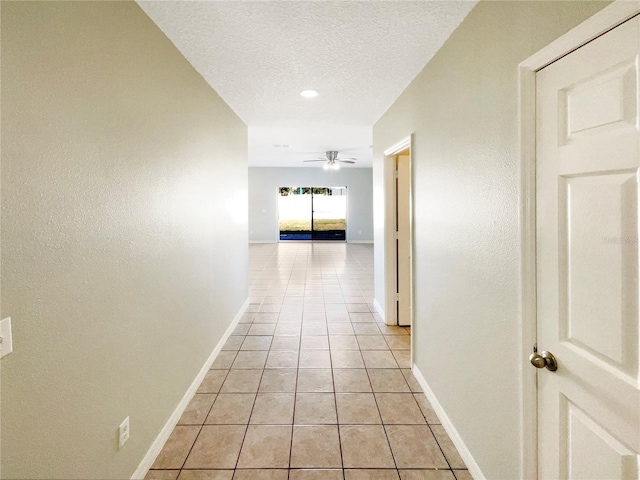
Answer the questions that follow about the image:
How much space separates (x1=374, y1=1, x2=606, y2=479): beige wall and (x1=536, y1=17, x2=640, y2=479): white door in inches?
5.4

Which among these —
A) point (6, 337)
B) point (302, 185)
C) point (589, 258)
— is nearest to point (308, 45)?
point (589, 258)

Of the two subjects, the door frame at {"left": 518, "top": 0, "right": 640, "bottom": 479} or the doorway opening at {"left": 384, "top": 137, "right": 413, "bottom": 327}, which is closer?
the door frame at {"left": 518, "top": 0, "right": 640, "bottom": 479}

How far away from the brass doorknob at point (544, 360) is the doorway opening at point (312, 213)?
10.8m

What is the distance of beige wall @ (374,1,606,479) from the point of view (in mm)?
1346

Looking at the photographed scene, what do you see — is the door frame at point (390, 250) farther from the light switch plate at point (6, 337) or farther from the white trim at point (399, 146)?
the light switch plate at point (6, 337)

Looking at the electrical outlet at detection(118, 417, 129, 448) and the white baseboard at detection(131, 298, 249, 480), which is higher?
the electrical outlet at detection(118, 417, 129, 448)

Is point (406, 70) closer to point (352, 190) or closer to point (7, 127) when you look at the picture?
point (7, 127)

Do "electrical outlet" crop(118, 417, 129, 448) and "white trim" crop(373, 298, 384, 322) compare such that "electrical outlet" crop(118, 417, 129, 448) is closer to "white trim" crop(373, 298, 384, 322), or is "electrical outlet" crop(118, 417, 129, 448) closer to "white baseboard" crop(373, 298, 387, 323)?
"white baseboard" crop(373, 298, 387, 323)

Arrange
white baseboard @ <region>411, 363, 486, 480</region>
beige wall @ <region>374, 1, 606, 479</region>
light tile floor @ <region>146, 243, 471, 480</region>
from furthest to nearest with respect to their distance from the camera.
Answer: light tile floor @ <region>146, 243, 471, 480</region> < white baseboard @ <region>411, 363, 486, 480</region> < beige wall @ <region>374, 1, 606, 479</region>

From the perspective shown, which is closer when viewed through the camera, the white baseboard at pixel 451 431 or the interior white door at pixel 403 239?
the white baseboard at pixel 451 431

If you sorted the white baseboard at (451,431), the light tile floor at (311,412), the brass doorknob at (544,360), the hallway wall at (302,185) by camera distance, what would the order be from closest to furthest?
the brass doorknob at (544,360) → the white baseboard at (451,431) → the light tile floor at (311,412) → the hallway wall at (302,185)

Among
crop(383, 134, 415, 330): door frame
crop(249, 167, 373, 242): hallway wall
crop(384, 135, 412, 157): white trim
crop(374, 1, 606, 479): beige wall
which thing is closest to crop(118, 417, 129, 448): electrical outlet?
crop(374, 1, 606, 479): beige wall

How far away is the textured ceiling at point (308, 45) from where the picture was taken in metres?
1.74

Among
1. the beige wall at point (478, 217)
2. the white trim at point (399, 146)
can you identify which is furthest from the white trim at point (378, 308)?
the white trim at point (399, 146)
